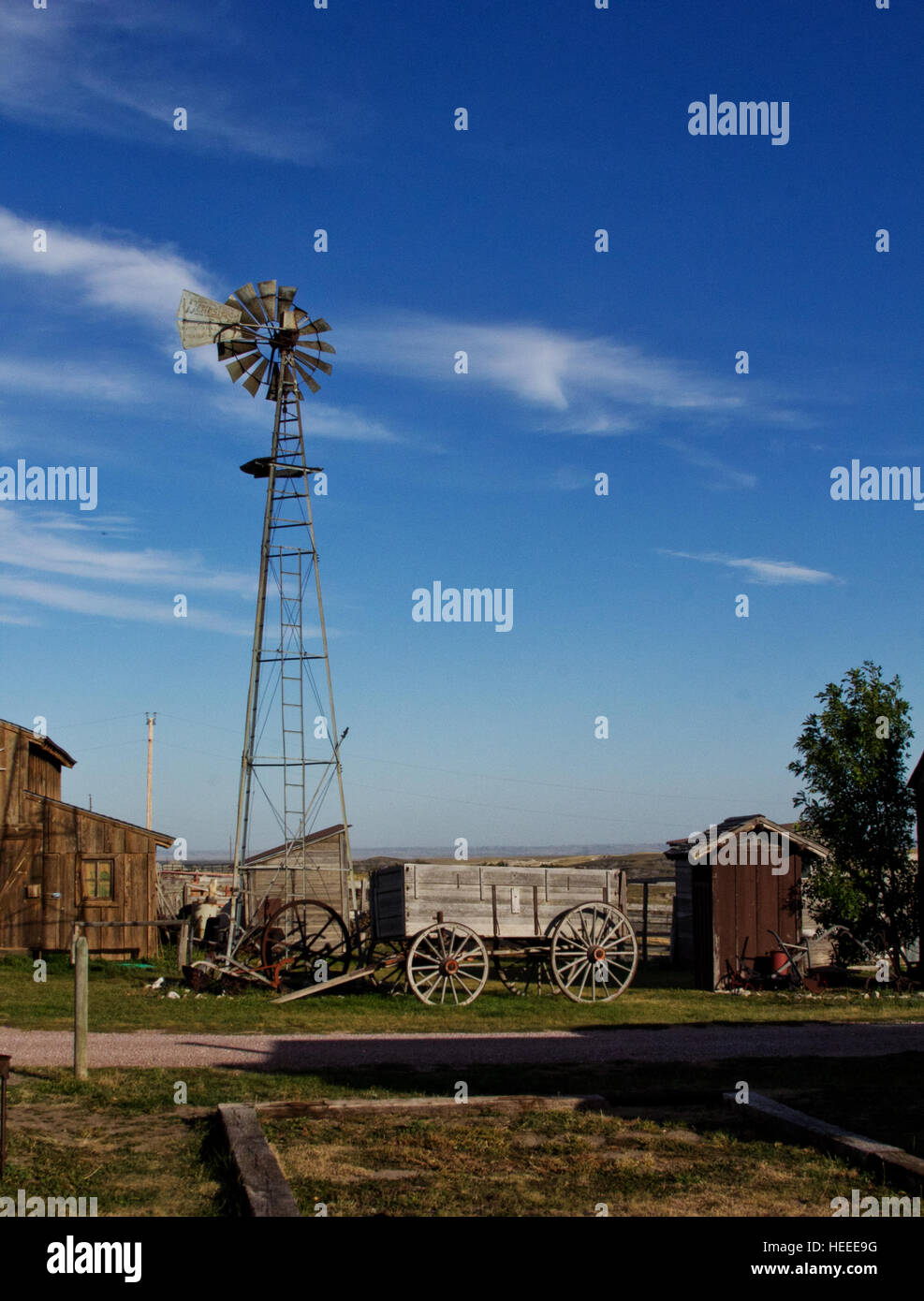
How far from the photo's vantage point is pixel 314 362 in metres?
24.6

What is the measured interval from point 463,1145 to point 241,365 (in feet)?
61.1

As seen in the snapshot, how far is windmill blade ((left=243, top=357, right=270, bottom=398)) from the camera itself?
2444cm

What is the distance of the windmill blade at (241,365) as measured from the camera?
2422 centimetres

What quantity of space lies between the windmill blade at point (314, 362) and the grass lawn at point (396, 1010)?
1199 centimetres

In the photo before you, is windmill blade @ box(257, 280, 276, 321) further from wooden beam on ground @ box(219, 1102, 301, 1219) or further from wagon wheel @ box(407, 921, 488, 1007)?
wooden beam on ground @ box(219, 1102, 301, 1219)

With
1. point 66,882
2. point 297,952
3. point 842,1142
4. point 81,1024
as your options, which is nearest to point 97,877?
point 66,882

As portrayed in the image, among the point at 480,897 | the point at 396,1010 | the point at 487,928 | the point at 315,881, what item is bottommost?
the point at 396,1010

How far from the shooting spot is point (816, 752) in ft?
80.8

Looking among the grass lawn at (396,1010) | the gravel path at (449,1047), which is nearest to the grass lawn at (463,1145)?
the gravel path at (449,1047)

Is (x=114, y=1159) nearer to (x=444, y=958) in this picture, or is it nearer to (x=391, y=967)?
(x=444, y=958)

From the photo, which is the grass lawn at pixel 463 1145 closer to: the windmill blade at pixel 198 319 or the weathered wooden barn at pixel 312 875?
the windmill blade at pixel 198 319

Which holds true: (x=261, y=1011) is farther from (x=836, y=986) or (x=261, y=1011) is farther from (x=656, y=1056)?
(x=836, y=986)
